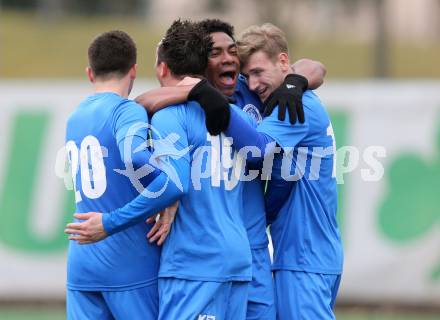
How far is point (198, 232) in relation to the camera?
5152 mm

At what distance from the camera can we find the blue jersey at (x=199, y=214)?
512 cm

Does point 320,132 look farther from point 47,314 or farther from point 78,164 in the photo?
point 47,314

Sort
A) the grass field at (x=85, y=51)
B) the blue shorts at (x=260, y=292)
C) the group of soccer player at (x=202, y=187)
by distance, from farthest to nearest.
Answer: the grass field at (x=85, y=51), the blue shorts at (x=260, y=292), the group of soccer player at (x=202, y=187)

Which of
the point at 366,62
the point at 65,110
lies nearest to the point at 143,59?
the point at 366,62

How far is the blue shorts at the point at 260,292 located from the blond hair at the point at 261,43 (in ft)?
→ 3.56

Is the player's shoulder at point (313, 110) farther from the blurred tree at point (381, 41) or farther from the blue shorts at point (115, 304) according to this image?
the blurred tree at point (381, 41)

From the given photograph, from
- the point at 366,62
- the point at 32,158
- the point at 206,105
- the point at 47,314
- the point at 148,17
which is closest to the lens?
the point at 206,105

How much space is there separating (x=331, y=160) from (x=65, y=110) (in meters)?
5.01

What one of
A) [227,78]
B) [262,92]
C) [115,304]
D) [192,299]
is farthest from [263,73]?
[115,304]

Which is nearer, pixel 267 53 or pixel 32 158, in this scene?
pixel 267 53

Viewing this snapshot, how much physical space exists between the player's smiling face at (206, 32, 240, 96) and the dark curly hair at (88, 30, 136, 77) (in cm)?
46

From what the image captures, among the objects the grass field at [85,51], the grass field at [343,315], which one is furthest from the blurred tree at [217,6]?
the grass field at [343,315]

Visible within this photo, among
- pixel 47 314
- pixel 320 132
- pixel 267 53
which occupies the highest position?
pixel 267 53

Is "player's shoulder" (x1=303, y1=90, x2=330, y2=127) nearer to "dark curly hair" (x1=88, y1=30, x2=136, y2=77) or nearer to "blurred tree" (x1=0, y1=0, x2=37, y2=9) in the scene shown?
"dark curly hair" (x1=88, y1=30, x2=136, y2=77)
